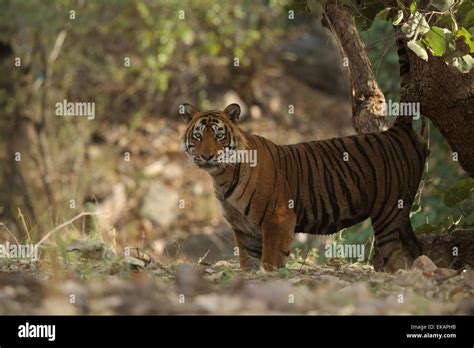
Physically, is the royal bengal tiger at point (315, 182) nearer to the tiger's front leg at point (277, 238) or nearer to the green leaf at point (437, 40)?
the tiger's front leg at point (277, 238)

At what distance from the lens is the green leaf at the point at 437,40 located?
20.5 ft

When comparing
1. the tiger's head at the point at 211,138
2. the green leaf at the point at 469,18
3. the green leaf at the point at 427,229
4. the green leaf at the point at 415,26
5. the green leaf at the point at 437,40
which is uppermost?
the green leaf at the point at 469,18

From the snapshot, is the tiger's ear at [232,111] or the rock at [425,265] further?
the tiger's ear at [232,111]

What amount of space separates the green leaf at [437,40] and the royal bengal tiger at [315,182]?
1123mm

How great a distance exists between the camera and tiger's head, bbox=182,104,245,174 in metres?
7.02

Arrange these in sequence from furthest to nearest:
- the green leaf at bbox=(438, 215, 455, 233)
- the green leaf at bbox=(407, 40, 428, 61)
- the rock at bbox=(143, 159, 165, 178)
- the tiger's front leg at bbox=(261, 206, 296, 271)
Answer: the rock at bbox=(143, 159, 165, 178), the green leaf at bbox=(438, 215, 455, 233), the tiger's front leg at bbox=(261, 206, 296, 271), the green leaf at bbox=(407, 40, 428, 61)

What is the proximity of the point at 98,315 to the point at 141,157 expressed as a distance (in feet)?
41.0

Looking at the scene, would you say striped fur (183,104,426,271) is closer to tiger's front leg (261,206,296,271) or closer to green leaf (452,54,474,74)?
tiger's front leg (261,206,296,271)

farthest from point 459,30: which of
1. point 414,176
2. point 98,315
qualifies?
point 98,315

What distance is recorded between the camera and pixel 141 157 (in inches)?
674

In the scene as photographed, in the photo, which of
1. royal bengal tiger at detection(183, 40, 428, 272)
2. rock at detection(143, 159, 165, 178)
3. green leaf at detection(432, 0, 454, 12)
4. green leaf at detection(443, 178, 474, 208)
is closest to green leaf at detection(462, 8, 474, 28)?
green leaf at detection(432, 0, 454, 12)

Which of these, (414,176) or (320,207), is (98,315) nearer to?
(320,207)

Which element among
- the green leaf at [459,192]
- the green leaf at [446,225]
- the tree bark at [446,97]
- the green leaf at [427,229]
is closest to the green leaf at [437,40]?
the tree bark at [446,97]

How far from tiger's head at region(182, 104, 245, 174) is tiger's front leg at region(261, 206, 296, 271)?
1.80ft
